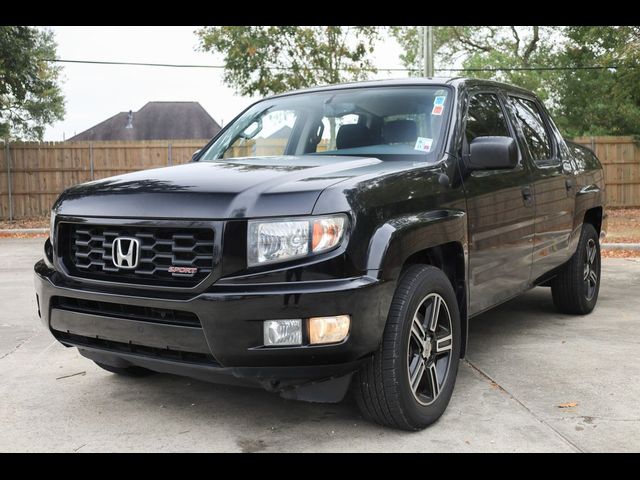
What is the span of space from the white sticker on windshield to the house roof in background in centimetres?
3905

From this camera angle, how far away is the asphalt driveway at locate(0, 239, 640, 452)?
3379 millimetres

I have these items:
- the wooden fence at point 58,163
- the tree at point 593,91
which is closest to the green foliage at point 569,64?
the tree at point 593,91

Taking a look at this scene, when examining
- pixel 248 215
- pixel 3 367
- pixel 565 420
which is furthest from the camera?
pixel 3 367

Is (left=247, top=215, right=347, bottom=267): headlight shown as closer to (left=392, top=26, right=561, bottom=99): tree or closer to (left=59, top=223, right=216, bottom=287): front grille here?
(left=59, top=223, right=216, bottom=287): front grille

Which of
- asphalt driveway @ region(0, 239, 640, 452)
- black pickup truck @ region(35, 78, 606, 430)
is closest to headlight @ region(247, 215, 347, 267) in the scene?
black pickup truck @ region(35, 78, 606, 430)

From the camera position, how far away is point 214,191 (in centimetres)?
313

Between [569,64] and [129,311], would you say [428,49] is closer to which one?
[569,64]

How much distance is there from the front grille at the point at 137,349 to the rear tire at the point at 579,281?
3.82m

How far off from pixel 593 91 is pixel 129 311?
27223 mm

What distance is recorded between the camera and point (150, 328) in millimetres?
3145

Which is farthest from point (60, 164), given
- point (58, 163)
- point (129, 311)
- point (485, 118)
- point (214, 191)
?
point (214, 191)

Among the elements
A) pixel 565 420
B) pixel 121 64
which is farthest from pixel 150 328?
pixel 121 64
